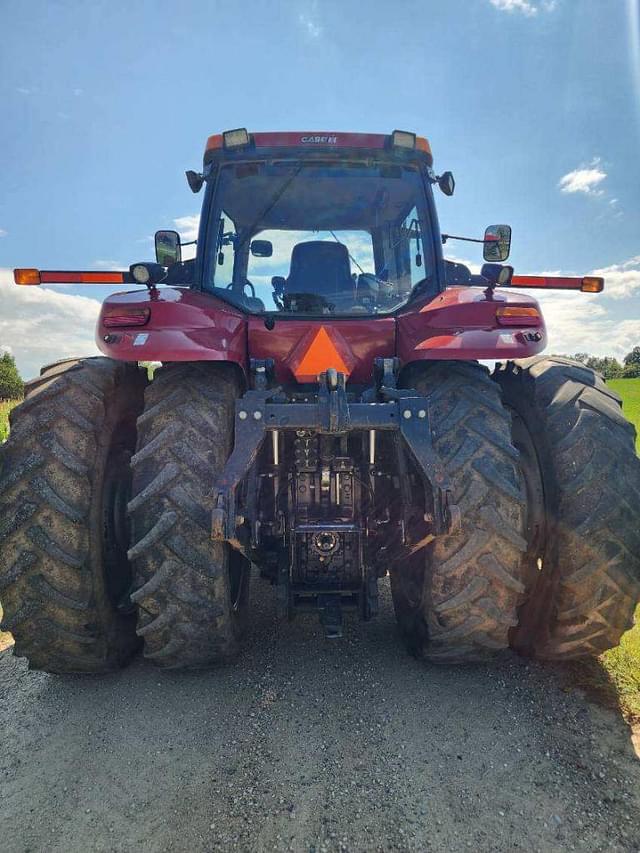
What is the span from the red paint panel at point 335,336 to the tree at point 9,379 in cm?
3172

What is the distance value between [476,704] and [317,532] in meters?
1.12

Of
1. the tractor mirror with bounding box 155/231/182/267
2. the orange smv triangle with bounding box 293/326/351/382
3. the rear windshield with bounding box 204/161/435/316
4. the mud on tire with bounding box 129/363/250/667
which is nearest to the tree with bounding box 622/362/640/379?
the rear windshield with bounding box 204/161/435/316

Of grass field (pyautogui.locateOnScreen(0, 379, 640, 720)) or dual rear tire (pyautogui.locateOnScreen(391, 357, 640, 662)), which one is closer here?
dual rear tire (pyautogui.locateOnScreen(391, 357, 640, 662))

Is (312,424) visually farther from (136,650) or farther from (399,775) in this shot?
(136,650)

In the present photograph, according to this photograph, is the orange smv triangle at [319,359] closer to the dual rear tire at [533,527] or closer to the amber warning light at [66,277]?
the dual rear tire at [533,527]

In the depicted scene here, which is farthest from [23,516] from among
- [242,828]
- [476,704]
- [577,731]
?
[577,731]

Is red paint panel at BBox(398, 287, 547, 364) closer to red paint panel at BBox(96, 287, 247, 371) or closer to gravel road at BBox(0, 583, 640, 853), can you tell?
red paint panel at BBox(96, 287, 247, 371)

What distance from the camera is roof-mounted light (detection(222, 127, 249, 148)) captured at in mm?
3197

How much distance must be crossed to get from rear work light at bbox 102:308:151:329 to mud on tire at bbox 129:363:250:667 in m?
0.35

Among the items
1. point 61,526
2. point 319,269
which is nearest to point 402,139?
point 319,269

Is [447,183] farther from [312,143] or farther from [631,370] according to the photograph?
[631,370]

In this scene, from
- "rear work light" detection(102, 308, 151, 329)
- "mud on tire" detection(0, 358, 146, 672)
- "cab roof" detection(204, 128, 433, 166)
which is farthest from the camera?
"cab roof" detection(204, 128, 433, 166)

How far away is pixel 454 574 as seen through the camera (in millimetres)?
2475

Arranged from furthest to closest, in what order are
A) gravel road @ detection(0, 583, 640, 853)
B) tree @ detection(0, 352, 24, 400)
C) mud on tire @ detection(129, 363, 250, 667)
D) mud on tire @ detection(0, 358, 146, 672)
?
1. tree @ detection(0, 352, 24, 400)
2. mud on tire @ detection(0, 358, 146, 672)
3. mud on tire @ detection(129, 363, 250, 667)
4. gravel road @ detection(0, 583, 640, 853)
